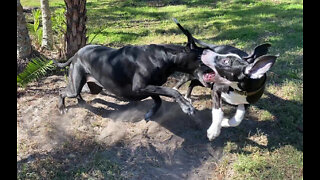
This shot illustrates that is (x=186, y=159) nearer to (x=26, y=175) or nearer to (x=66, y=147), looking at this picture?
(x=66, y=147)

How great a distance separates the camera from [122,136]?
5.38 metres

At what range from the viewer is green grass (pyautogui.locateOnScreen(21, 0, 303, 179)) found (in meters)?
4.77

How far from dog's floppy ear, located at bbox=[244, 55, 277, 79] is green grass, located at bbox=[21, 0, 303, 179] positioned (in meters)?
1.30

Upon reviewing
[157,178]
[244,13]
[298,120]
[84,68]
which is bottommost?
[157,178]

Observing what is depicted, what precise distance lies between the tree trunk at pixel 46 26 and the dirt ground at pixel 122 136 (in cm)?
234

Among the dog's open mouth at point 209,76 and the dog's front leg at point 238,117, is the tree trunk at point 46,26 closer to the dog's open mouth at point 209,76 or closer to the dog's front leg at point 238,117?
the dog's open mouth at point 209,76

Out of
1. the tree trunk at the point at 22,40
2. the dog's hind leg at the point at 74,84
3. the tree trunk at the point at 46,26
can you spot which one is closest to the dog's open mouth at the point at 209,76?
the dog's hind leg at the point at 74,84

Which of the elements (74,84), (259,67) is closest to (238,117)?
(259,67)

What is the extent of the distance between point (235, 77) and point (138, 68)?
56.4 inches

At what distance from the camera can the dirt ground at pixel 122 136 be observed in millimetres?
4746

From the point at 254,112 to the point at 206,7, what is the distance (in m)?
8.41

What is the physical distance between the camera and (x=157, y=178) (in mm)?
4438

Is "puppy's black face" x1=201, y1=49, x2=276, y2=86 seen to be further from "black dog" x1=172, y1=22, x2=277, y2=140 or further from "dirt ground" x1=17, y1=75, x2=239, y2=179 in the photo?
"dirt ground" x1=17, y1=75, x2=239, y2=179

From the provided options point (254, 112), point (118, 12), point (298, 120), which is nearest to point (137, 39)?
point (118, 12)
